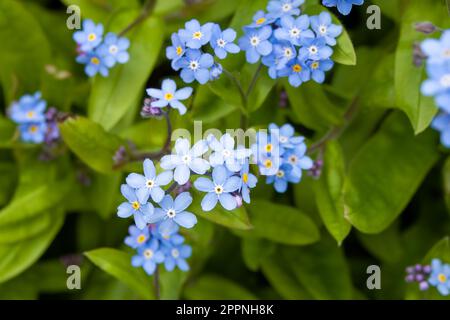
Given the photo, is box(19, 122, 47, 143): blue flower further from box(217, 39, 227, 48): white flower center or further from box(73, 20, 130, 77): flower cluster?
box(217, 39, 227, 48): white flower center

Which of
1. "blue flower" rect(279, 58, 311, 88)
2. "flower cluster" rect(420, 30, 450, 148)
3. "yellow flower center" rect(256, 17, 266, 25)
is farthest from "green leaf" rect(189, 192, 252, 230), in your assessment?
"flower cluster" rect(420, 30, 450, 148)

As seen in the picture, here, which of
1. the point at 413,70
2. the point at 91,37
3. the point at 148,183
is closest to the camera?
the point at 148,183

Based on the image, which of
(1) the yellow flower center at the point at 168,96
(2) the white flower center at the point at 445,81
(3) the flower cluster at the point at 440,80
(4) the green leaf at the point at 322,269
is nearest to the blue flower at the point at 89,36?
(1) the yellow flower center at the point at 168,96

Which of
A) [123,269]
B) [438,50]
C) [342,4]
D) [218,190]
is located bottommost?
[123,269]

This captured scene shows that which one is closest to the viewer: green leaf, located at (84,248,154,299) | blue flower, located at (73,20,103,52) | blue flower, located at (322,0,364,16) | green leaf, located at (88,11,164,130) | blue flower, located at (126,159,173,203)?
blue flower, located at (126,159,173,203)

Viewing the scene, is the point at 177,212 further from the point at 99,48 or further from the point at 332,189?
the point at 99,48

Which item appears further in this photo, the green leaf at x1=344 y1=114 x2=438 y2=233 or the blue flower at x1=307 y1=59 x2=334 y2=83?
the green leaf at x1=344 y1=114 x2=438 y2=233


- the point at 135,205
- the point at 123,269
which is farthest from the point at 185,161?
the point at 123,269
